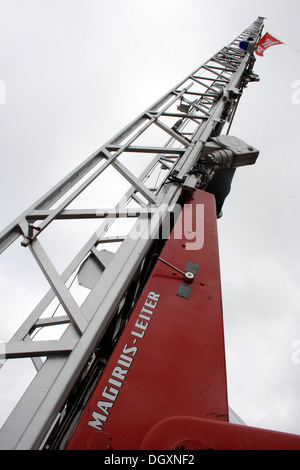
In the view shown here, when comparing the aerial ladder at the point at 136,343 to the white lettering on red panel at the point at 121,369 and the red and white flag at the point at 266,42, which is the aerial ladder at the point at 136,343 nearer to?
the white lettering on red panel at the point at 121,369

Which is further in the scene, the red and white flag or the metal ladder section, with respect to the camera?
the red and white flag

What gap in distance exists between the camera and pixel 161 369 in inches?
71.0

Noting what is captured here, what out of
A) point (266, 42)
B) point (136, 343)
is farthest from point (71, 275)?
point (266, 42)

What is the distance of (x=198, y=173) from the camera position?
11.6 ft

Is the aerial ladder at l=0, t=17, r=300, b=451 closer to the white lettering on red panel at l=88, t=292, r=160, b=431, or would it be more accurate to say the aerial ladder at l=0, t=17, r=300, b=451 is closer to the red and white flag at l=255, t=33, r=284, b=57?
the white lettering on red panel at l=88, t=292, r=160, b=431

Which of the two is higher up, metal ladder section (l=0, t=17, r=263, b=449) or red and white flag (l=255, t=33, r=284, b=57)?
red and white flag (l=255, t=33, r=284, b=57)

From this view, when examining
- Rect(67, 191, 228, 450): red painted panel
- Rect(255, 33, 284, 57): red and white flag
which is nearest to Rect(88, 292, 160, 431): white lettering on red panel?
Rect(67, 191, 228, 450): red painted panel

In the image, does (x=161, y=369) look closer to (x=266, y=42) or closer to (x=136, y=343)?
(x=136, y=343)

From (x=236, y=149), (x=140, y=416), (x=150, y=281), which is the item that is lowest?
(x=140, y=416)

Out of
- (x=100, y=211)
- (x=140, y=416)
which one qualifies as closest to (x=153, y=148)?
(x=100, y=211)

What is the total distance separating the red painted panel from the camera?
1.57 m

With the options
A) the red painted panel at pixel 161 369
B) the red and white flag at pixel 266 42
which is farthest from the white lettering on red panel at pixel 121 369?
the red and white flag at pixel 266 42

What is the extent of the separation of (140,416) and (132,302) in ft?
4.53

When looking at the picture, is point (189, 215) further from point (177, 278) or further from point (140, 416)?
point (140, 416)
